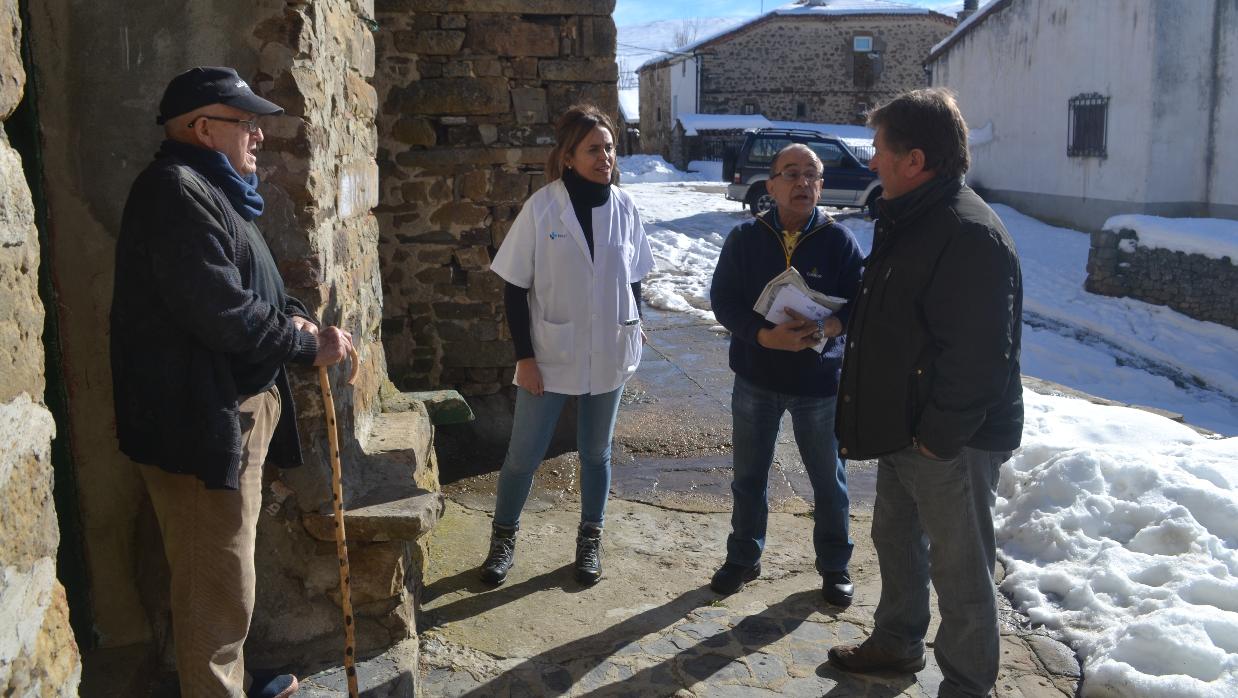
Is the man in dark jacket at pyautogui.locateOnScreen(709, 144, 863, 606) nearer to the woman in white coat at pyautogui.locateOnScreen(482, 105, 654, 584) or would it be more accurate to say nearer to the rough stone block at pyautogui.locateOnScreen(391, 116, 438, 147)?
the woman in white coat at pyautogui.locateOnScreen(482, 105, 654, 584)

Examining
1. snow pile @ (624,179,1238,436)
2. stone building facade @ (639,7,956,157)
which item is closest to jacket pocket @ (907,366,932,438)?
snow pile @ (624,179,1238,436)

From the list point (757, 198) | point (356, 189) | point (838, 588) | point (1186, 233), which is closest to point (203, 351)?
point (356, 189)

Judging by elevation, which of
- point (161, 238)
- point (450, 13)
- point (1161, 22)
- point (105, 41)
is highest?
point (1161, 22)

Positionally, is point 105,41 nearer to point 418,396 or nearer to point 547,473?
point 418,396

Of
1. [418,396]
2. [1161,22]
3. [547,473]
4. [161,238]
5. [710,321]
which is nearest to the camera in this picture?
[161,238]

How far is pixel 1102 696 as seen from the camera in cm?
328

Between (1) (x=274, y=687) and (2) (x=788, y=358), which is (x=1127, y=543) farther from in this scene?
(1) (x=274, y=687)

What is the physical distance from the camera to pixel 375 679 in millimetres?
Answer: 3004

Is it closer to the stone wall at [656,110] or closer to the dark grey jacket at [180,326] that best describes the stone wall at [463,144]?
the dark grey jacket at [180,326]

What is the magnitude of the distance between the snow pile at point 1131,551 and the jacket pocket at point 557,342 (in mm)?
2027

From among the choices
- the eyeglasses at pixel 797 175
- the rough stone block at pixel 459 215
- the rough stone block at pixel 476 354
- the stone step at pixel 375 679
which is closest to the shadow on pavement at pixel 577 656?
the stone step at pixel 375 679

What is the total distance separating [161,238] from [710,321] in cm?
755

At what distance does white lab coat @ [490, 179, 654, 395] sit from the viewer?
12.5ft

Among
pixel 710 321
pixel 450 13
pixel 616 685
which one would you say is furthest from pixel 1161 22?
pixel 616 685
